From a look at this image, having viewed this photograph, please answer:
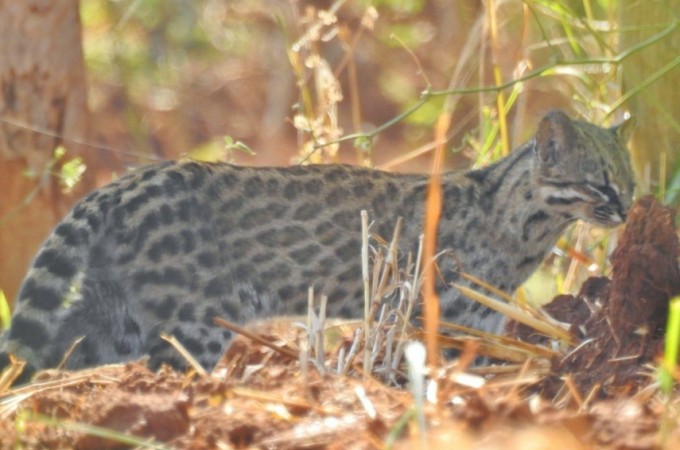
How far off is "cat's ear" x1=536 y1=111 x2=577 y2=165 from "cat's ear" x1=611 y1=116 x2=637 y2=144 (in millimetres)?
200

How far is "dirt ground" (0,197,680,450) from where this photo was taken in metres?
3.12

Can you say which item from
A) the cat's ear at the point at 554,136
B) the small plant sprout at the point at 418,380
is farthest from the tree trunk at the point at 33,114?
the small plant sprout at the point at 418,380

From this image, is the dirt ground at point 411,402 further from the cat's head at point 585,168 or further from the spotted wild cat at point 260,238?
the cat's head at point 585,168

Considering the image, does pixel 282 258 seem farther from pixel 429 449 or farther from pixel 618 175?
pixel 429 449

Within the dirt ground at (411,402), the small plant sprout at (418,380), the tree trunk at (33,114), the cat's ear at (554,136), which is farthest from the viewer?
the tree trunk at (33,114)

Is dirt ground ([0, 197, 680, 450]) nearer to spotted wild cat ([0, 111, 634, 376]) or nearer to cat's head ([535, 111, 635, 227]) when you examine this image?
spotted wild cat ([0, 111, 634, 376])

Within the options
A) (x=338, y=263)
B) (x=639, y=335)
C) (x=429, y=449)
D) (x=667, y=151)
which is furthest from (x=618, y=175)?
(x=429, y=449)

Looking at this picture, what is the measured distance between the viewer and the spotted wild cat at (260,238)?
5.45 m

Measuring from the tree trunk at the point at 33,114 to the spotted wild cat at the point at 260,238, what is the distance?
4.11 ft

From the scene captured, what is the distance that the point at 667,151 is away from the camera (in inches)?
247

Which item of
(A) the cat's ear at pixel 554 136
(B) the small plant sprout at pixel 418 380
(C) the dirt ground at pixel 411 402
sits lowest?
(C) the dirt ground at pixel 411 402

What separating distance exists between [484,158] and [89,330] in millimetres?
2538

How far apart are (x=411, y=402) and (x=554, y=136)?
3.09m

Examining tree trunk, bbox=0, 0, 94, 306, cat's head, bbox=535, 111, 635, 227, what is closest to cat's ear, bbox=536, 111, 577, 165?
cat's head, bbox=535, 111, 635, 227
